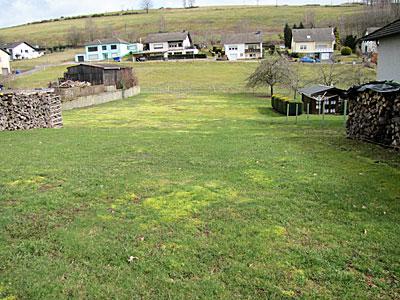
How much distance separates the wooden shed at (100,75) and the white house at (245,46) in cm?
4343

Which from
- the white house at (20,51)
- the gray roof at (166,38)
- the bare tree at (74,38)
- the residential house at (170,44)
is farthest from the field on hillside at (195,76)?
the bare tree at (74,38)

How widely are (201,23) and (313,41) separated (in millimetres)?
47921

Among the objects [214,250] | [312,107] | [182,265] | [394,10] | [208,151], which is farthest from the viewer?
[394,10]

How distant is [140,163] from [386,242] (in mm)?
5948

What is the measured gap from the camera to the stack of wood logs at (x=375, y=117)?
397 inches

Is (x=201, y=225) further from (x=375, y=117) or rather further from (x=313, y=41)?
(x=313, y=41)

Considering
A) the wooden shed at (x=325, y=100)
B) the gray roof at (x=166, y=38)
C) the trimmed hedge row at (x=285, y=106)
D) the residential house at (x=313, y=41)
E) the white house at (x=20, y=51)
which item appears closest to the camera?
the trimmed hedge row at (x=285, y=106)

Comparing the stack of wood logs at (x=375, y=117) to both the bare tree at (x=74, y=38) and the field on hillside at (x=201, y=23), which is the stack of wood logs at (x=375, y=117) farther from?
the bare tree at (x=74, y=38)

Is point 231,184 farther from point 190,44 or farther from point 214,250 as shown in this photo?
point 190,44

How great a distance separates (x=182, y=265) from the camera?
4371 millimetres

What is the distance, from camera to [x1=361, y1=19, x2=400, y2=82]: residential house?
50.0 feet

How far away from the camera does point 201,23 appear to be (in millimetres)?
119125

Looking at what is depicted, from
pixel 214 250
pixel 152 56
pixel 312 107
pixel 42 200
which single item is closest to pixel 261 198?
pixel 214 250

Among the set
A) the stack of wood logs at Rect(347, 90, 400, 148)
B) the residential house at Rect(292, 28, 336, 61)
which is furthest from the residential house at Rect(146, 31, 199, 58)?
the stack of wood logs at Rect(347, 90, 400, 148)
